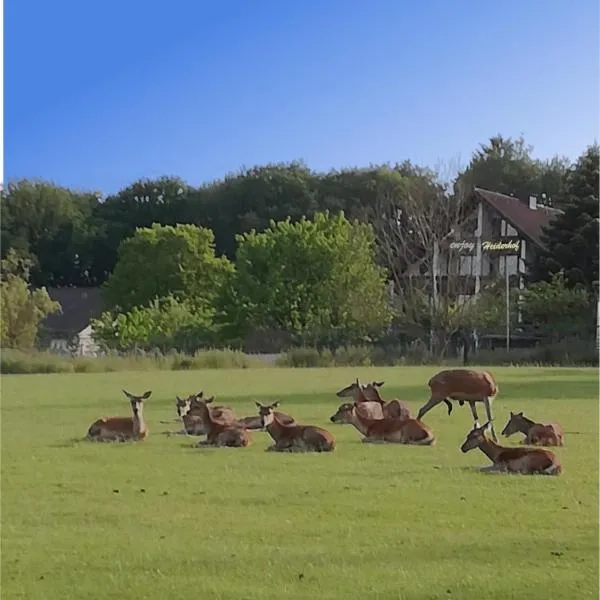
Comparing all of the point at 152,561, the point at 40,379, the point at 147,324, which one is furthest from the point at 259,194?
the point at 152,561

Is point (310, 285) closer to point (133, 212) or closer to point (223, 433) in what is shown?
point (133, 212)

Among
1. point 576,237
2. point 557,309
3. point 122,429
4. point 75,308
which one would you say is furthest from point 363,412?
point 75,308

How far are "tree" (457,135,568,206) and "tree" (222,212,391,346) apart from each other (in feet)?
69.9

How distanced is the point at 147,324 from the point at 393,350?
13.0 meters

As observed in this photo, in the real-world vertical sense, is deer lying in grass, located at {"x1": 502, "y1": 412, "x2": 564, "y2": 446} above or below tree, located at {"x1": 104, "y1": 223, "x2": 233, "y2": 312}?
below

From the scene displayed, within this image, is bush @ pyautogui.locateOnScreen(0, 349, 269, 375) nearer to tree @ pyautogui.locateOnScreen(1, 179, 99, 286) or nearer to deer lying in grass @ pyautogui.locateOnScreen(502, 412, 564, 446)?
deer lying in grass @ pyautogui.locateOnScreen(502, 412, 564, 446)

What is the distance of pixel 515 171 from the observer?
2608 inches

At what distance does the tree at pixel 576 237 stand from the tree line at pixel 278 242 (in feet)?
0.18

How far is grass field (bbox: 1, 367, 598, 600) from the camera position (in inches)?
209

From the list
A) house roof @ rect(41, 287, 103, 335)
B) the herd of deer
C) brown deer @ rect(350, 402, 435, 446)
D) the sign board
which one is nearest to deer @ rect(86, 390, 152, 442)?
the herd of deer

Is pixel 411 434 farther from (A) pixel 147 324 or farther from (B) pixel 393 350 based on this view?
(A) pixel 147 324

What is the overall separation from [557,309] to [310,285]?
9.03 metres

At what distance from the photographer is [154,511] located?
23.7 ft

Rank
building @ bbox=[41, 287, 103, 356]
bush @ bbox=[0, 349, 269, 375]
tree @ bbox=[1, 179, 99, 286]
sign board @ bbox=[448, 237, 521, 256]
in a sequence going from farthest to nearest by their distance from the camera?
tree @ bbox=[1, 179, 99, 286] → building @ bbox=[41, 287, 103, 356] → sign board @ bbox=[448, 237, 521, 256] → bush @ bbox=[0, 349, 269, 375]
